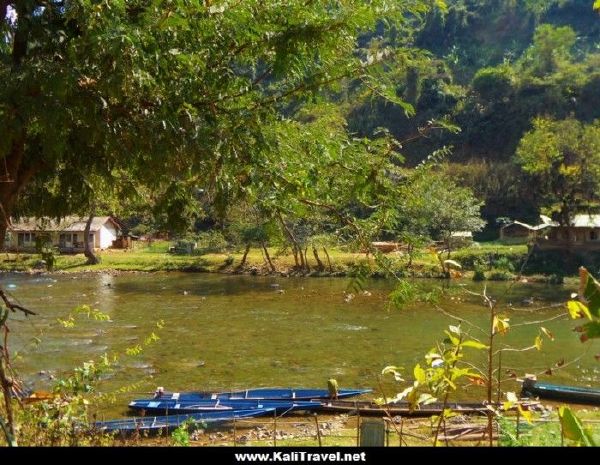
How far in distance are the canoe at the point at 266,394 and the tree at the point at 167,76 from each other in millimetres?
9723

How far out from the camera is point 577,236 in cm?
4378

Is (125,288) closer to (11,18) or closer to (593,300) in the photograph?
(11,18)

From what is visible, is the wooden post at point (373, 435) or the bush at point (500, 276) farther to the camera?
the bush at point (500, 276)

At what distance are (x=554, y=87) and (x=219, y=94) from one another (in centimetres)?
6736

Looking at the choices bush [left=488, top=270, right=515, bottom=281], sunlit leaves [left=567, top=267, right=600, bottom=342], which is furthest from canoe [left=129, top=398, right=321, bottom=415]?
bush [left=488, top=270, right=515, bottom=281]

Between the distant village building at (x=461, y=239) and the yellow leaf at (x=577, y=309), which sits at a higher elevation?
the yellow leaf at (x=577, y=309)

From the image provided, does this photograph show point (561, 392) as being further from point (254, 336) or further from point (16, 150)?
point (16, 150)

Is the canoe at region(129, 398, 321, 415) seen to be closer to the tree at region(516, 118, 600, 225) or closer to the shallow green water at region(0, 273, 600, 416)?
the shallow green water at region(0, 273, 600, 416)

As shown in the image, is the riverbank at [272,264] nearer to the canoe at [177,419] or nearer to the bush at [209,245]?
the bush at [209,245]

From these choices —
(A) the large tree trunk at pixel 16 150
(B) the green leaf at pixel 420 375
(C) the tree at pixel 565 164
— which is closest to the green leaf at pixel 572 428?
(B) the green leaf at pixel 420 375

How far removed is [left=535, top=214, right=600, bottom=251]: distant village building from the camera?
43000 mm

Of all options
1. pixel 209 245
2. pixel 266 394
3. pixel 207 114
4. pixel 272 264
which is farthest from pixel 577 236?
pixel 207 114

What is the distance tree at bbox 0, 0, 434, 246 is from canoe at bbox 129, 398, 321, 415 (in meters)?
8.98

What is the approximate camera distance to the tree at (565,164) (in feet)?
134
